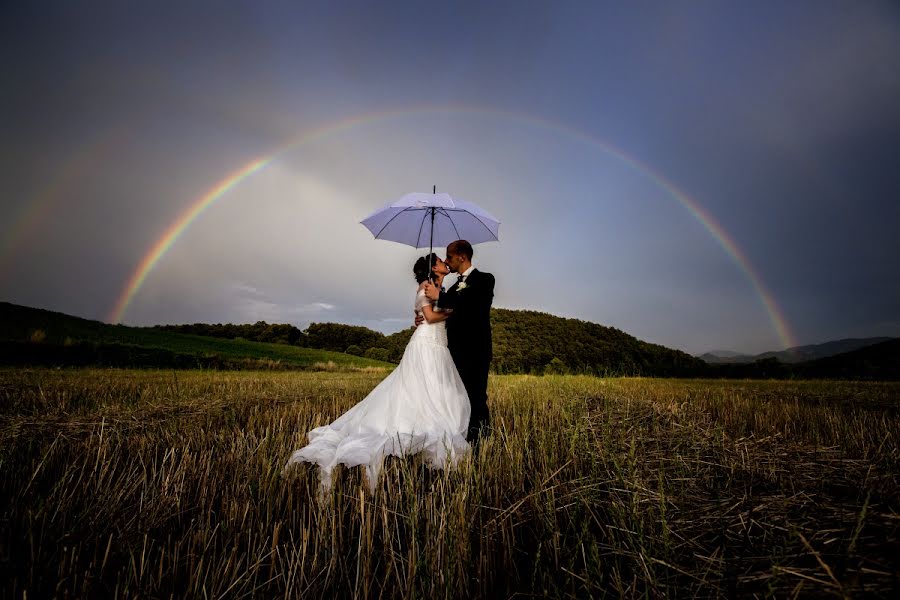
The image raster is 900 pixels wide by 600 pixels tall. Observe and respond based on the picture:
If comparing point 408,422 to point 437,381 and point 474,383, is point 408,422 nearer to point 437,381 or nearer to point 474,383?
point 437,381

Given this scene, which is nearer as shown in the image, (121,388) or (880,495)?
(880,495)

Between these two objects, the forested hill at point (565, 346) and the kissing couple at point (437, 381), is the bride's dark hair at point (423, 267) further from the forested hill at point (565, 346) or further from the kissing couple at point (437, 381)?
the forested hill at point (565, 346)

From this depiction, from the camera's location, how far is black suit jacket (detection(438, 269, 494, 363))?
4418 millimetres

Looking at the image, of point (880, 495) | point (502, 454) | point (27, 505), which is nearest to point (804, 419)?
point (880, 495)

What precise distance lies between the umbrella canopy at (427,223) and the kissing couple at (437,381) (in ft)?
4.09

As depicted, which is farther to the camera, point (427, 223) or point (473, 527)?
point (427, 223)

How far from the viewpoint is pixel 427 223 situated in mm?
6641

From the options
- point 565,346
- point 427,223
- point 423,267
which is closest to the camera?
point 423,267

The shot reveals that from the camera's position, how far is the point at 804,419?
684 centimetres

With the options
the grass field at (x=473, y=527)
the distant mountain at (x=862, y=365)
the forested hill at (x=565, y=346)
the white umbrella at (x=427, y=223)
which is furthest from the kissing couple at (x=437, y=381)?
the forested hill at (x=565, y=346)

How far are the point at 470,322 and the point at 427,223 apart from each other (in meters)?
2.80

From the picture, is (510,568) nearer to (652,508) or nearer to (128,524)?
(652,508)

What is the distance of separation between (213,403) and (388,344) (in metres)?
48.0

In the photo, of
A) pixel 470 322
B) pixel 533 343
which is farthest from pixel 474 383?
pixel 533 343
